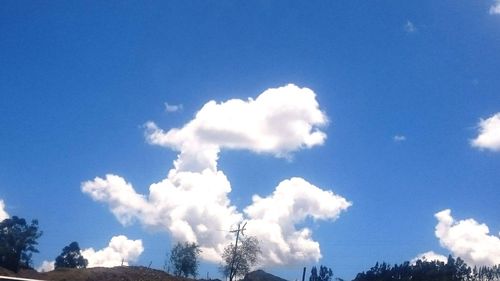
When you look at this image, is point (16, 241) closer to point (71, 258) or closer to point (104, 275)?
point (71, 258)

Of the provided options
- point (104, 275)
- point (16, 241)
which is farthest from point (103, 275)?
point (16, 241)

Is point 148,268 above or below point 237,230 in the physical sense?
below

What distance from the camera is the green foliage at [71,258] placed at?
313 ft

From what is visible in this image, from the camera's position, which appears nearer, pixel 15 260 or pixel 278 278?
pixel 15 260

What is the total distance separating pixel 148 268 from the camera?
65312 mm

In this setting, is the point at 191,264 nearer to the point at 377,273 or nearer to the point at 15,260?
the point at 15,260

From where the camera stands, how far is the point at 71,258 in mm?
96750

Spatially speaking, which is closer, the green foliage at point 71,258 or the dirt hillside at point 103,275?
the dirt hillside at point 103,275

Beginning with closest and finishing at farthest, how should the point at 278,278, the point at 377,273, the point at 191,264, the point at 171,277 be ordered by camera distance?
the point at 171,277 → the point at 191,264 → the point at 377,273 → the point at 278,278

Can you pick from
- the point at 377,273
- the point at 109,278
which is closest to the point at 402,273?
the point at 377,273

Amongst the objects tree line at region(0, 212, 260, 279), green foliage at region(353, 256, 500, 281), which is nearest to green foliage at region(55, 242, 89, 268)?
tree line at region(0, 212, 260, 279)

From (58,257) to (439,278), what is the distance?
72.5 metres

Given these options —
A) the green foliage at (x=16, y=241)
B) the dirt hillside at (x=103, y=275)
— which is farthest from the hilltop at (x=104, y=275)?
the green foliage at (x=16, y=241)

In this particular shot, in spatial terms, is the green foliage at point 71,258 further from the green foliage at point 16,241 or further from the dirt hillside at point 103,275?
the dirt hillside at point 103,275
